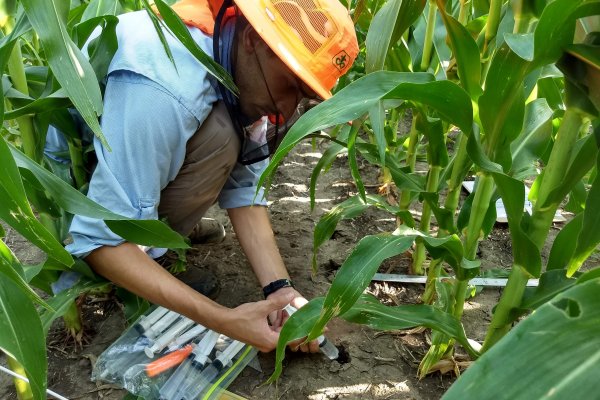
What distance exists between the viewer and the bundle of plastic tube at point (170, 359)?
4.02 ft

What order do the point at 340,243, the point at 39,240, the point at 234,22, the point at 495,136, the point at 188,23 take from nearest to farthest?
the point at 39,240 < the point at 495,136 < the point at 234,22 < the point at 188,23 < the point at 340,243

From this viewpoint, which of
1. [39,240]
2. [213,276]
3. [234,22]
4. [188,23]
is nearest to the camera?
[39,240]

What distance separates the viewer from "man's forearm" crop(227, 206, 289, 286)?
1.47 meters

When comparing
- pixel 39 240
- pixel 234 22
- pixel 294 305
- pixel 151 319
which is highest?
pixel 234 22

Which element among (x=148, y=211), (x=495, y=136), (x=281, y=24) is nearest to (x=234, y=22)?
(x=281, y=24)

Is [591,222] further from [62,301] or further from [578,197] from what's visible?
[62,301]

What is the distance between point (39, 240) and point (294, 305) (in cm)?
70

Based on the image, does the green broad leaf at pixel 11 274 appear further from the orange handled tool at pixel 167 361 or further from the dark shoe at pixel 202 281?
the dark shoe at pixel 202 281

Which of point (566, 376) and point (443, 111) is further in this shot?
point (443, 111)

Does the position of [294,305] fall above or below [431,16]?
below

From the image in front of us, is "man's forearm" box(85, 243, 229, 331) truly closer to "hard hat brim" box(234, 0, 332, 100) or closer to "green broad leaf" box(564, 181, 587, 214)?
"hard hat brim" box(234, 0, 332, 100)

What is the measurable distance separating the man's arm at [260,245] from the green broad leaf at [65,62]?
2.64 ft

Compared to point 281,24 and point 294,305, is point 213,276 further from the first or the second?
point 281,24

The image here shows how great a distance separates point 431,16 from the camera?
126 cm
